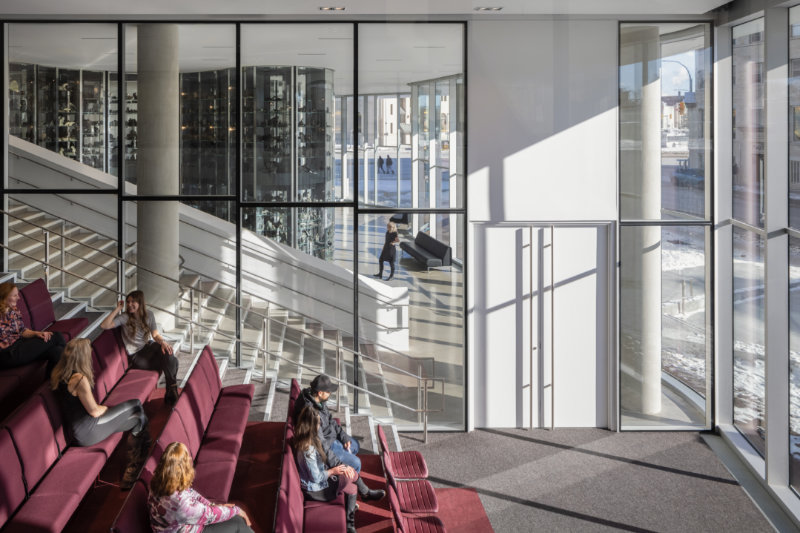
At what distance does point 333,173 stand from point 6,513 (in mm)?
5340

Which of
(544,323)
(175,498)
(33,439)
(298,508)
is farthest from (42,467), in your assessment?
(544,323)

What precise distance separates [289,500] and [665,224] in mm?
5981

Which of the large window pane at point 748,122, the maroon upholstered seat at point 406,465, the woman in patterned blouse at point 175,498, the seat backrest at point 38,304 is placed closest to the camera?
the woman in patterned blouse at point 175,498

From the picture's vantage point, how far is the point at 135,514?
4570mm

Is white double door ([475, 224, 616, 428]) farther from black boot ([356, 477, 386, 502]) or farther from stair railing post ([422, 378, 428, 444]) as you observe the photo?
black boot ([356, 477, 386, 502])

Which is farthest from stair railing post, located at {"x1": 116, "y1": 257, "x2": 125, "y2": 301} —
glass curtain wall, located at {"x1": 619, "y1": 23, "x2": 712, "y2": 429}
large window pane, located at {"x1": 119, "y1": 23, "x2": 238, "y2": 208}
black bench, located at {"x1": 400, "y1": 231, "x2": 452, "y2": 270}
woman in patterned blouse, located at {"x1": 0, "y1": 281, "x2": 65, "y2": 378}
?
glass curtain wall, located at {"x1": 619, "y1": 23, "x2": 712, "y2": 429}

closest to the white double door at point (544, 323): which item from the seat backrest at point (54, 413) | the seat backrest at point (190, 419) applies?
the seat backrest at point (190, 419)

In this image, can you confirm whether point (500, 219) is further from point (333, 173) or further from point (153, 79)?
point (153, 79)

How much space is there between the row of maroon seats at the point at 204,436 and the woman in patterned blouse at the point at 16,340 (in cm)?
135

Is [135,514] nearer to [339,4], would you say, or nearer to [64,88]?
[339,4]

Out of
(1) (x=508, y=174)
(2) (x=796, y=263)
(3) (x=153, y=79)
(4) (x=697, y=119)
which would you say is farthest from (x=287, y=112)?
(2) (x=796, y=263)

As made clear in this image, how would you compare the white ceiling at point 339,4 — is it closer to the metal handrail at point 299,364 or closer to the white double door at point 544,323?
the white double door at point 544,323

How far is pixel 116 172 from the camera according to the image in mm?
9203

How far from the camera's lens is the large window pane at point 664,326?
30.5 ft
